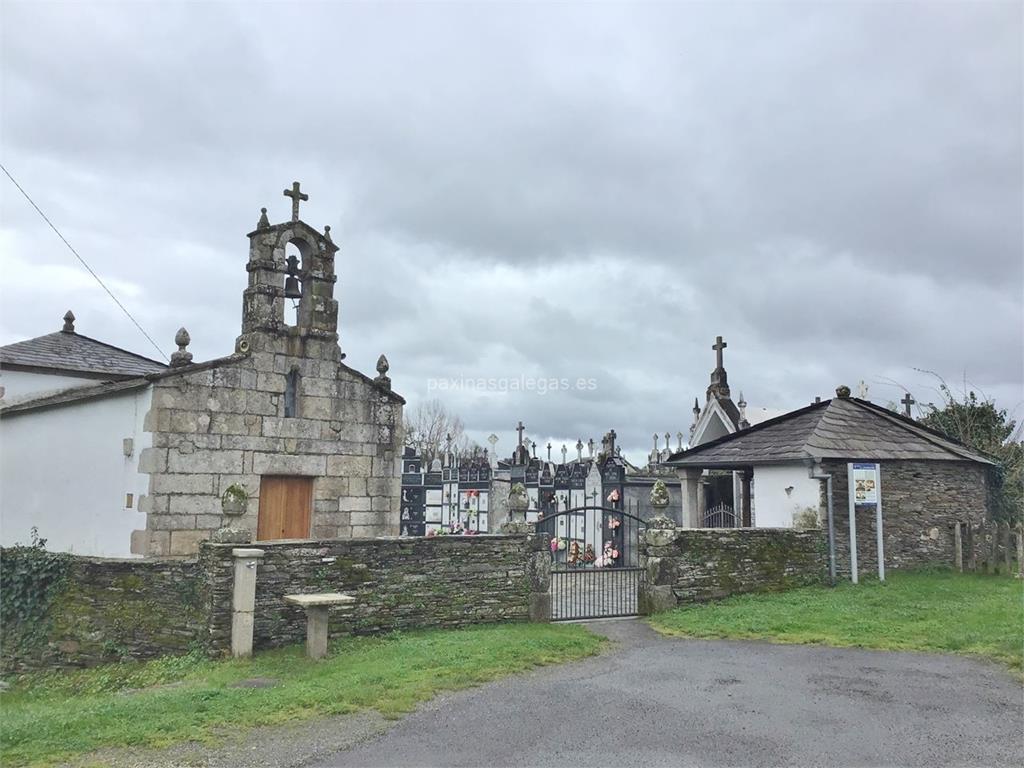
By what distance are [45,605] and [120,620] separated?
1931 mm

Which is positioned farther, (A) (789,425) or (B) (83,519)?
Answer: (A) (789,425)

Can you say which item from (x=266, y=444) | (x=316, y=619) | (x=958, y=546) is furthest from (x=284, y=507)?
(x=958, y=546)

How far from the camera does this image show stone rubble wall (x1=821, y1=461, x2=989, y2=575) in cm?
1511

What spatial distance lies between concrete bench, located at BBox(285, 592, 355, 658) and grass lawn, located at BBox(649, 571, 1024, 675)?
16.2 feet

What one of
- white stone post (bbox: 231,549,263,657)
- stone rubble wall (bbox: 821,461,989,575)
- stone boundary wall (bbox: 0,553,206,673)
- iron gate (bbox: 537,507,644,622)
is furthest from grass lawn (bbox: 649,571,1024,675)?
stone boundary wall (bbox: 0,553,206,673)

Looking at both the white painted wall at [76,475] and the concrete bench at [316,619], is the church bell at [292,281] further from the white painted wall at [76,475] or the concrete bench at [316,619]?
the concrete bench at [316,619]

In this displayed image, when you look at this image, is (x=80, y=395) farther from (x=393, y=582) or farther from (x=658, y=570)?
(x=658, y=570)

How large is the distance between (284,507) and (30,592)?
4092 mm

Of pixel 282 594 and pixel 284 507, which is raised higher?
pixel 284 507

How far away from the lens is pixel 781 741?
266 inches

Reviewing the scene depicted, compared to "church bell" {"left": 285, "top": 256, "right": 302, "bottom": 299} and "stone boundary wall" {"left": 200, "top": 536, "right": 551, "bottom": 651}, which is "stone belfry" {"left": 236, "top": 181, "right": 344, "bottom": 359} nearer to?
"church bell" {"left": 285, "top": 256, "right": 302, "bottom": 299}

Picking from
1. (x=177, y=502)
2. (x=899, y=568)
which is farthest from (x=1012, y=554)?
(x=177, y=502)

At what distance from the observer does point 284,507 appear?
555 inches

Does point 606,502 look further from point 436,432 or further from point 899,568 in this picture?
point 436,432
